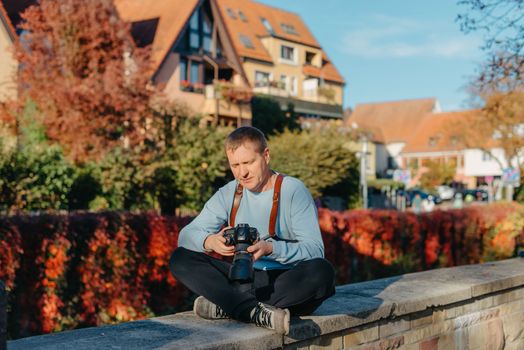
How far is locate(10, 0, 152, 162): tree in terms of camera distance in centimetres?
2148

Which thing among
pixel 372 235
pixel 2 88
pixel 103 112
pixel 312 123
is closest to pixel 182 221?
pixel 372 235

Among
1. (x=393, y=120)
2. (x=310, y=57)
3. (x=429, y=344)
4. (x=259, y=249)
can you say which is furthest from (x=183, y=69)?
(x=393, y=120)

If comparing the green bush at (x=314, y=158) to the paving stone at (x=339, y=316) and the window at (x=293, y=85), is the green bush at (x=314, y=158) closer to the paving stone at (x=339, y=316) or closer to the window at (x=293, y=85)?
the window at (x=293, y=85)

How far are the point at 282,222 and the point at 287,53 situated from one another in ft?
161

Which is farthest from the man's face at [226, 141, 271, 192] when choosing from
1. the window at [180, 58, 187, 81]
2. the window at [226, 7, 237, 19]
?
the window at [226, 7, 237, 19]

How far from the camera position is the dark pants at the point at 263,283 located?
3.82 m

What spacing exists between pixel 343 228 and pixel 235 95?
2486 cm

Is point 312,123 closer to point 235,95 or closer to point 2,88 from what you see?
point 235,95

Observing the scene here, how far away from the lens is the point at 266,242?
3.73 meters

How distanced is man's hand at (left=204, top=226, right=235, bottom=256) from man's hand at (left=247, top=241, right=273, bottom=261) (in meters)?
0.11

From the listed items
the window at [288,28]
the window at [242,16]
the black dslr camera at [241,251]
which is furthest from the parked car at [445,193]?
the black dslr camera at [241,251]

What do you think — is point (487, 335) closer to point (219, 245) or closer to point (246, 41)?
point (219, 245)

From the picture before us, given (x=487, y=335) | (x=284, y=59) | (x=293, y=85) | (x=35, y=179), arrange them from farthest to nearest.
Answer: (x=293, y=85)
(x=284, y=59)
(x=35, y=179)
(x=487, y=335)

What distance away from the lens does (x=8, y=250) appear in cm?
725
